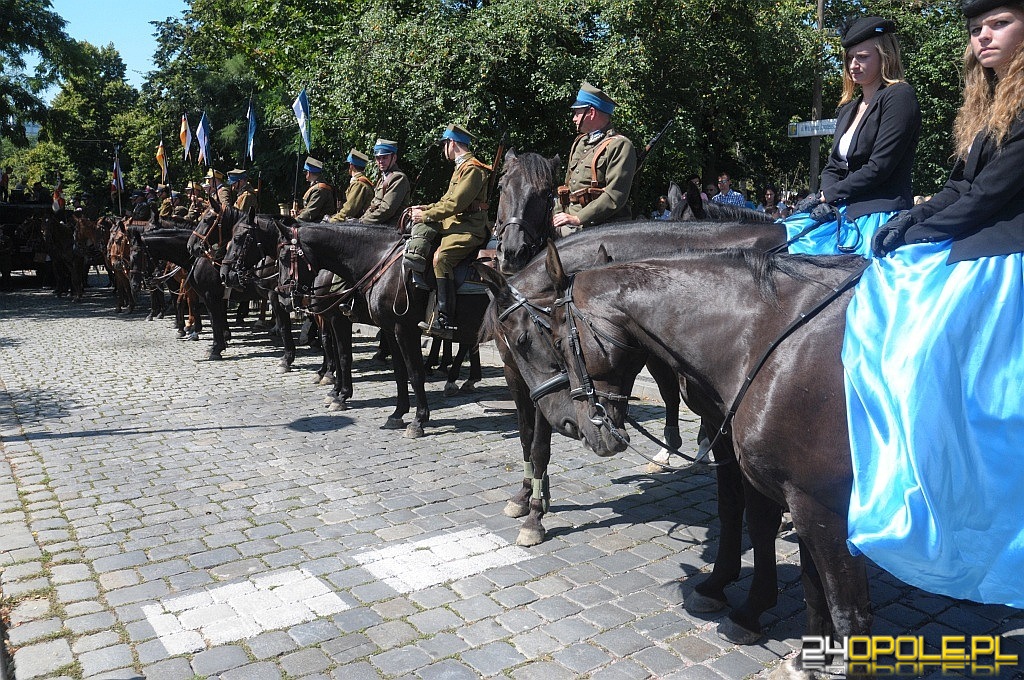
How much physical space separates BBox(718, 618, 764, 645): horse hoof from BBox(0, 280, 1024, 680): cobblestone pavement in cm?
4

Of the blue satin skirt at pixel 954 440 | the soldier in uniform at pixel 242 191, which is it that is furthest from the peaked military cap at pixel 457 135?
the soldier in uniform at pixel 242 191

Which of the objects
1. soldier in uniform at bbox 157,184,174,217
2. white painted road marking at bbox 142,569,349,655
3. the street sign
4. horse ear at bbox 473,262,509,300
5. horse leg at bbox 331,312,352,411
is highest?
the street sign

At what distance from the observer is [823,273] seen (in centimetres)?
325

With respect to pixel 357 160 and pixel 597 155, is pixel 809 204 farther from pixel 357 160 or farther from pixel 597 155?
pixel 357 160

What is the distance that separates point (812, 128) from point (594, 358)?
37.0 feet

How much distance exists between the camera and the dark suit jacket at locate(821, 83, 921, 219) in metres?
3.98

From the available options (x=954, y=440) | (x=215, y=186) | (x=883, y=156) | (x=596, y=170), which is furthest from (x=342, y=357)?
(x=215, y=186)

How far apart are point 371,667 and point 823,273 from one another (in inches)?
106

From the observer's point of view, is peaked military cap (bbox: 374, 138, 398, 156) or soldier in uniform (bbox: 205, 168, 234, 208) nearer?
peaked military cap (bbox: 374, 138, 398, 156)

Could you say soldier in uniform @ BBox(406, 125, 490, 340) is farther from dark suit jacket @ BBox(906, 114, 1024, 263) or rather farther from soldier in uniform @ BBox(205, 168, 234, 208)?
soldier in uniform @ BBox(205, 168, 234, 208)

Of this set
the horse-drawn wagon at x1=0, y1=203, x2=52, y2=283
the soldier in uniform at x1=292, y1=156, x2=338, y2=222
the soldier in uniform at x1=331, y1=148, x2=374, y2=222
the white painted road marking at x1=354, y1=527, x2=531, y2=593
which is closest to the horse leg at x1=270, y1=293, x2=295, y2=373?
the soldier in uniform at x1=292, y1=156, x2=338, y2=222

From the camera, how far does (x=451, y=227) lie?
8102mm

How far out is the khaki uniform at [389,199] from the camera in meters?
9.66

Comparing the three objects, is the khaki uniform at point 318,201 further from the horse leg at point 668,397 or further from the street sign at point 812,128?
the street sign at point 812,128
